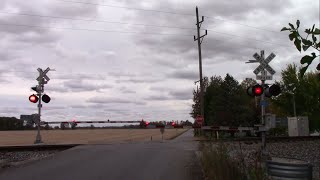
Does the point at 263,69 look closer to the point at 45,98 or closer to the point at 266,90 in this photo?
the point at 266,90

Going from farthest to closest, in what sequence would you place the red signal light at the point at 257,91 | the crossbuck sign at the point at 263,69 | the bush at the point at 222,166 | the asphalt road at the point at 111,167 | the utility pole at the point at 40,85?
the utility pole at the point at 40,85 < the crossbuck sign at the point at 263,69 < the red signal light at the point at 257,91 < the asphalt road at the point at 111,167 < the bush at the point at 222,166

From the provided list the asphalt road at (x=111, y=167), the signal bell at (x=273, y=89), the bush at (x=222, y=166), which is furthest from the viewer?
the signal bell at (x=273, y=89)

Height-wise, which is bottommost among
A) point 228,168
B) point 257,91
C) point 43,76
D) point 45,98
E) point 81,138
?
point 228,168

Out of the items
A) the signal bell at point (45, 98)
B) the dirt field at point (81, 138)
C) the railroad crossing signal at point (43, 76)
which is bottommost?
the dirt field at point (81, 138)

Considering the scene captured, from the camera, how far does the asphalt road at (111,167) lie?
43.6 ft

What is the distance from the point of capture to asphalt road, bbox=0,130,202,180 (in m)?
13.3

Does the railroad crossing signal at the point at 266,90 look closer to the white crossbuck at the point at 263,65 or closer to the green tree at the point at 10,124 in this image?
the white crossbuck at the point at 263,65

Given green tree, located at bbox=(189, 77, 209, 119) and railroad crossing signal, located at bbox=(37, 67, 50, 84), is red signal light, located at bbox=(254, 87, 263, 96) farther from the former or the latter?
green tree, located at bbox=(189, 77, 209, 119)

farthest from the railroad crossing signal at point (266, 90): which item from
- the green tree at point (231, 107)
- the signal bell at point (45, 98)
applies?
the green tree at point (231, 107)

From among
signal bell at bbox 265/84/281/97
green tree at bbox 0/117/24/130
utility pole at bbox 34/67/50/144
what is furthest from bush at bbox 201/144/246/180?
green tree at bbox 0/117/24/130

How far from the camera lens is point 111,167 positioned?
15.2 meters

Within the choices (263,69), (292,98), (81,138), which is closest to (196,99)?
(292,98)

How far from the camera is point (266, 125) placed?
1658 cm

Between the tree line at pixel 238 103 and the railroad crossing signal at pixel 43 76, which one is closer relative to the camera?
the railroad crossing signal at pixel 43 76
